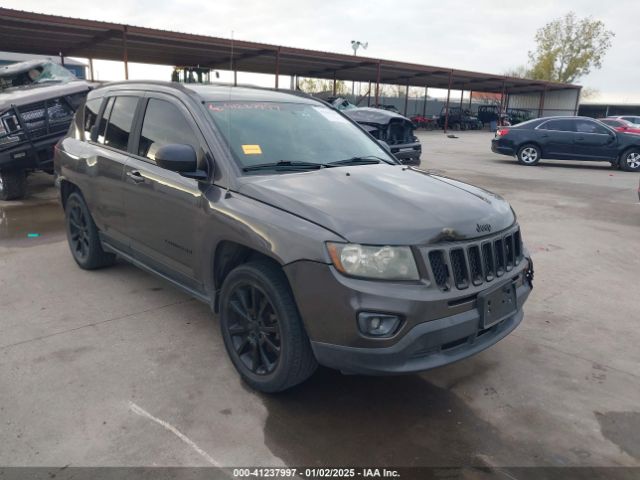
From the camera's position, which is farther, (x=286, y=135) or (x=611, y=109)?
(x=611, y=109)

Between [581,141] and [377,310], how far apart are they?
1497 centimetres

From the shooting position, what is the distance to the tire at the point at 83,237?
15.9ft

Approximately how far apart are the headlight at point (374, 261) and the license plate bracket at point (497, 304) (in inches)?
17.9

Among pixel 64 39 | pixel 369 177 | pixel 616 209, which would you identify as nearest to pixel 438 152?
pixel 616 209

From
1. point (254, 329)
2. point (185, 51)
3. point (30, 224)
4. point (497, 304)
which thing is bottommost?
point (30, 224)

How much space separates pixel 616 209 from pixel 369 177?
304 inches

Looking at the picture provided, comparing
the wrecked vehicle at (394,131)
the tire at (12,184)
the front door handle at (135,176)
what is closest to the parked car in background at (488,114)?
the wrecked vehicle at (394,131)

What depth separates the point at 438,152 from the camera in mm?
19625

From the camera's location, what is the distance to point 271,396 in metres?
2.97

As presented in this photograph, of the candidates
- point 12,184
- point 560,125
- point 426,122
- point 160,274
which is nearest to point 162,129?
point 160,274

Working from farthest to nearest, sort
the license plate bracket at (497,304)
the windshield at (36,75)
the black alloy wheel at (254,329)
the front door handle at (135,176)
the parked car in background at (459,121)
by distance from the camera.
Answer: the parked car in background at (459,121) < the windshield at (36,75) < the front door handle at (135,176) < the black alloy wheel at (254,329) < the license plate bracket at (497,304)

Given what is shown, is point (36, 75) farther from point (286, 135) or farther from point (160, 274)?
point (286, 135)

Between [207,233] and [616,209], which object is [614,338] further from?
[616,209]

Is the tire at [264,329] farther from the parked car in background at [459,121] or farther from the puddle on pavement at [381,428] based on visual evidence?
the parked car in background at [459,121]
